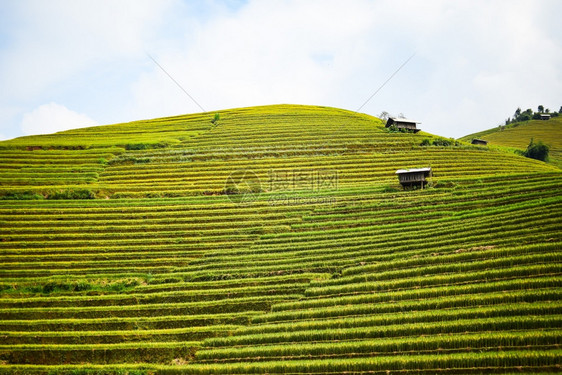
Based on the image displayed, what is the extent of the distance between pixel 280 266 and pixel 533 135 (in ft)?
349

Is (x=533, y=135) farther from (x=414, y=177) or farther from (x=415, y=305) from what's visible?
(x=415, y=305)

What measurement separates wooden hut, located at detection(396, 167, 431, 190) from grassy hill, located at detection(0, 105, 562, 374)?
1539mm

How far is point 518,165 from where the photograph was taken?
5131 centimetres

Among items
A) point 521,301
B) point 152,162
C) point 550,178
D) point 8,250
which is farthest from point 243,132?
point 521,301

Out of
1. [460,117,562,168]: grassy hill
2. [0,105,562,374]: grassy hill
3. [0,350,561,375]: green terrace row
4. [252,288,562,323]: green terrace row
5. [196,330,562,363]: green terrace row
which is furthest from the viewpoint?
[460,117,562,168]: grassy hill

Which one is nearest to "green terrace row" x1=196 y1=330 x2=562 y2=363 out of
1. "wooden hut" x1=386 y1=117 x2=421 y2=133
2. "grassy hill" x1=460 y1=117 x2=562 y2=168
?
"wooden hut" x1=386 y1=117 x2=421 y2=133

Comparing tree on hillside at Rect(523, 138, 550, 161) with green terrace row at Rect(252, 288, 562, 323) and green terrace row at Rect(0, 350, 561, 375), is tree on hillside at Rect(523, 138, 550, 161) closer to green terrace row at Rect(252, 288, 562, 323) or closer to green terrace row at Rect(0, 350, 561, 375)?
green terrace row at Rect(252, 288, 562, 323)

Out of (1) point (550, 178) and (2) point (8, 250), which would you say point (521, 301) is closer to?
(1) point (550, 178)

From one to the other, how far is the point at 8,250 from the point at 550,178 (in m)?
57.5
